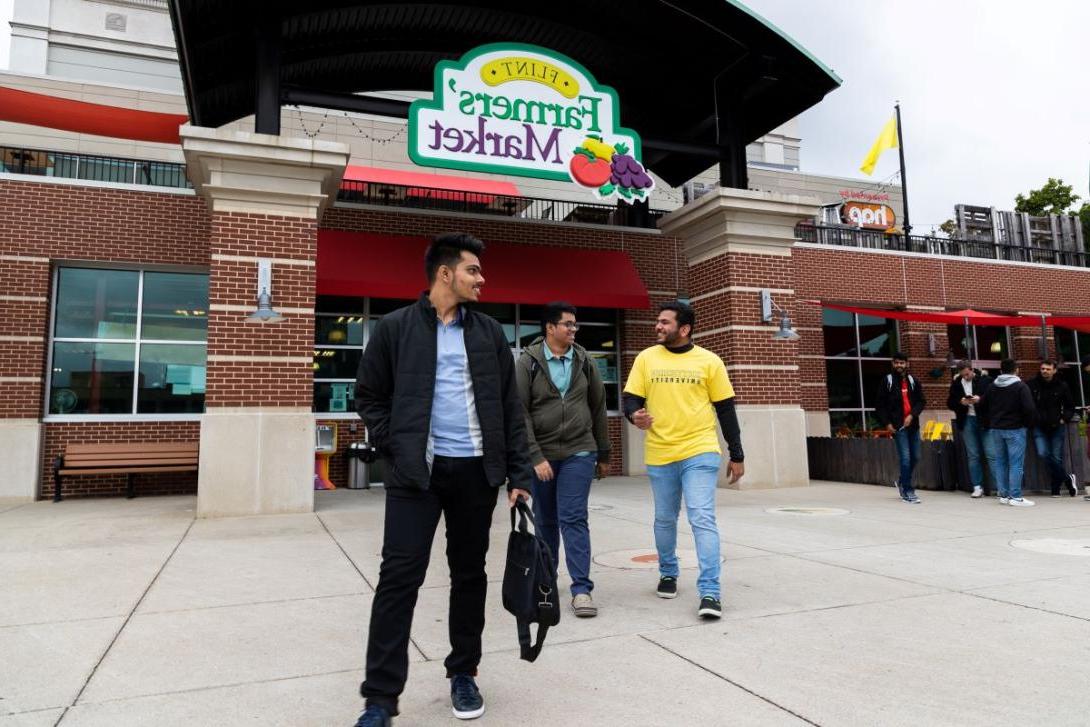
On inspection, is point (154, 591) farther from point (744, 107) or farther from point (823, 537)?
point (744, 107)

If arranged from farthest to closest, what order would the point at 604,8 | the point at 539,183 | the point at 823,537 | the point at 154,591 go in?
the point at 539,183 → the point at 604,8 → the point at 823,537 → the point at 154,591

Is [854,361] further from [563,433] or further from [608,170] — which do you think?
[563,433]

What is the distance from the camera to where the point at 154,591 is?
474 centimetres

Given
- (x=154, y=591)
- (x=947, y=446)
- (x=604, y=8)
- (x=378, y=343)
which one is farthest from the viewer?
(x=604, y=8)

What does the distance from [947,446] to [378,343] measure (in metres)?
10.1

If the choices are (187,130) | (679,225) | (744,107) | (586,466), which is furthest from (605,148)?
(586,466)

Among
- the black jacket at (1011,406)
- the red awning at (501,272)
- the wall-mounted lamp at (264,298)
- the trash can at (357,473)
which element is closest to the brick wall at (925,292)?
the red awning at (501,272)

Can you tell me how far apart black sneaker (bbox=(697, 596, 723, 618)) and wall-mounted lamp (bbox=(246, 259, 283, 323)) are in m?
6.58

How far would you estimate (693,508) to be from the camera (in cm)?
427

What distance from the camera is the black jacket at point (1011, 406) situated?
28.7ft

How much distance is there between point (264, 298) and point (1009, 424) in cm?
947

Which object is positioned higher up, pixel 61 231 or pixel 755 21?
pixel 755 21

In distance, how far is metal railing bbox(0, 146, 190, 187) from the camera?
38.9ft

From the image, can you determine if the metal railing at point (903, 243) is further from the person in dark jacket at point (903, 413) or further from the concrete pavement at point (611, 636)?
the concrete pavement at point (611, 636)
